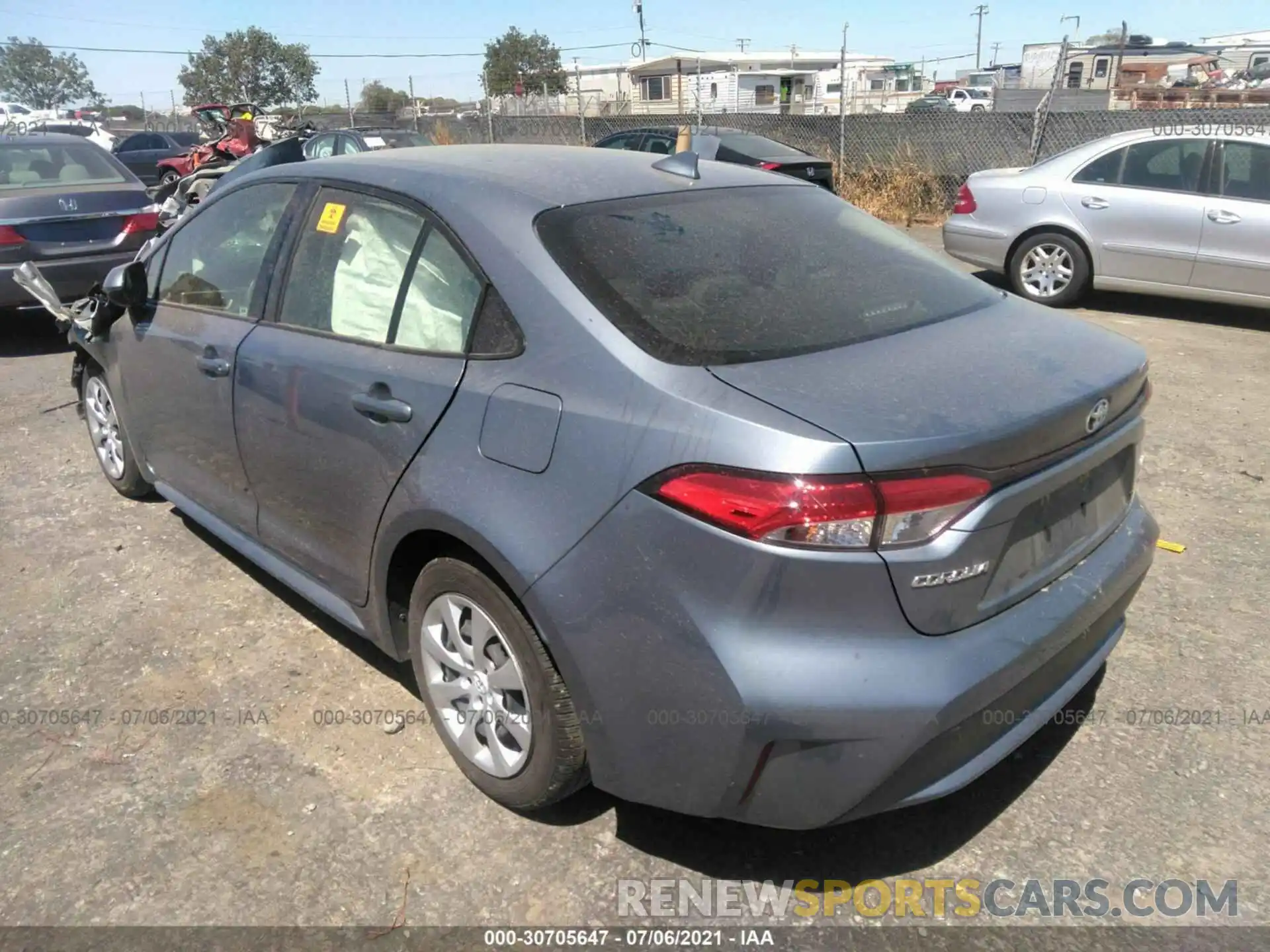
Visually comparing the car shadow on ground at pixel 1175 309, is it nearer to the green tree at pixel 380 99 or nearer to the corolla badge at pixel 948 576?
the corolla badge at pixel 948 576

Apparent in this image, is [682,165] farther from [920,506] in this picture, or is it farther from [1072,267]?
[1072,267]

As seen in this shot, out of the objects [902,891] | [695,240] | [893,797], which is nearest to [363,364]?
[695,240]

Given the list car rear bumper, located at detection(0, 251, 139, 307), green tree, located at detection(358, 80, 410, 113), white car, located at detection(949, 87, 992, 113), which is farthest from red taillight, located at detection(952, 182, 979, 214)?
green tree, located at detection(358, 80, 410, 113)

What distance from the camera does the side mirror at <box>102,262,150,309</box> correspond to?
3.87m

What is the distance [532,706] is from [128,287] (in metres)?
2.59

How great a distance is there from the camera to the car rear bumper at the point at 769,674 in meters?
1.99

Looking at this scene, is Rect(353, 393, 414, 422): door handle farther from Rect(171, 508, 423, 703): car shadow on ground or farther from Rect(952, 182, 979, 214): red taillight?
Rect(952, 182, 979, 214): red taillight

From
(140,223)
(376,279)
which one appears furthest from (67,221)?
(376,279)

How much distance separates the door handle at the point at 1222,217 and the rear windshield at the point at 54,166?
890 cm

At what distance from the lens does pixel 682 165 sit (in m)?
3.10

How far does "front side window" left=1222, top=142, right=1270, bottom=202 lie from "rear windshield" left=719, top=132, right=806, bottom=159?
530cm

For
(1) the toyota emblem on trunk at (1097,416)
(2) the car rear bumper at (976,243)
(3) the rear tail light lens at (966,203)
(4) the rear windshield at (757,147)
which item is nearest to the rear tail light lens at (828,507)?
(1) the toyota emblem on trunk at (1097,416)

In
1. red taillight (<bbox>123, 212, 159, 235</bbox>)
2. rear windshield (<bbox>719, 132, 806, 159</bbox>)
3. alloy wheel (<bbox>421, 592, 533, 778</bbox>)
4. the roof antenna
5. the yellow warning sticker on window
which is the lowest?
alloy wheel (<bbox>421, 592, 533, 778</bbox>)

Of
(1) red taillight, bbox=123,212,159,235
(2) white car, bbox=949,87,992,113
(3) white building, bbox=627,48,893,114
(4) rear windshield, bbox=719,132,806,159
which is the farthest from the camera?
(3) white building, bbox=627,48,893,114
